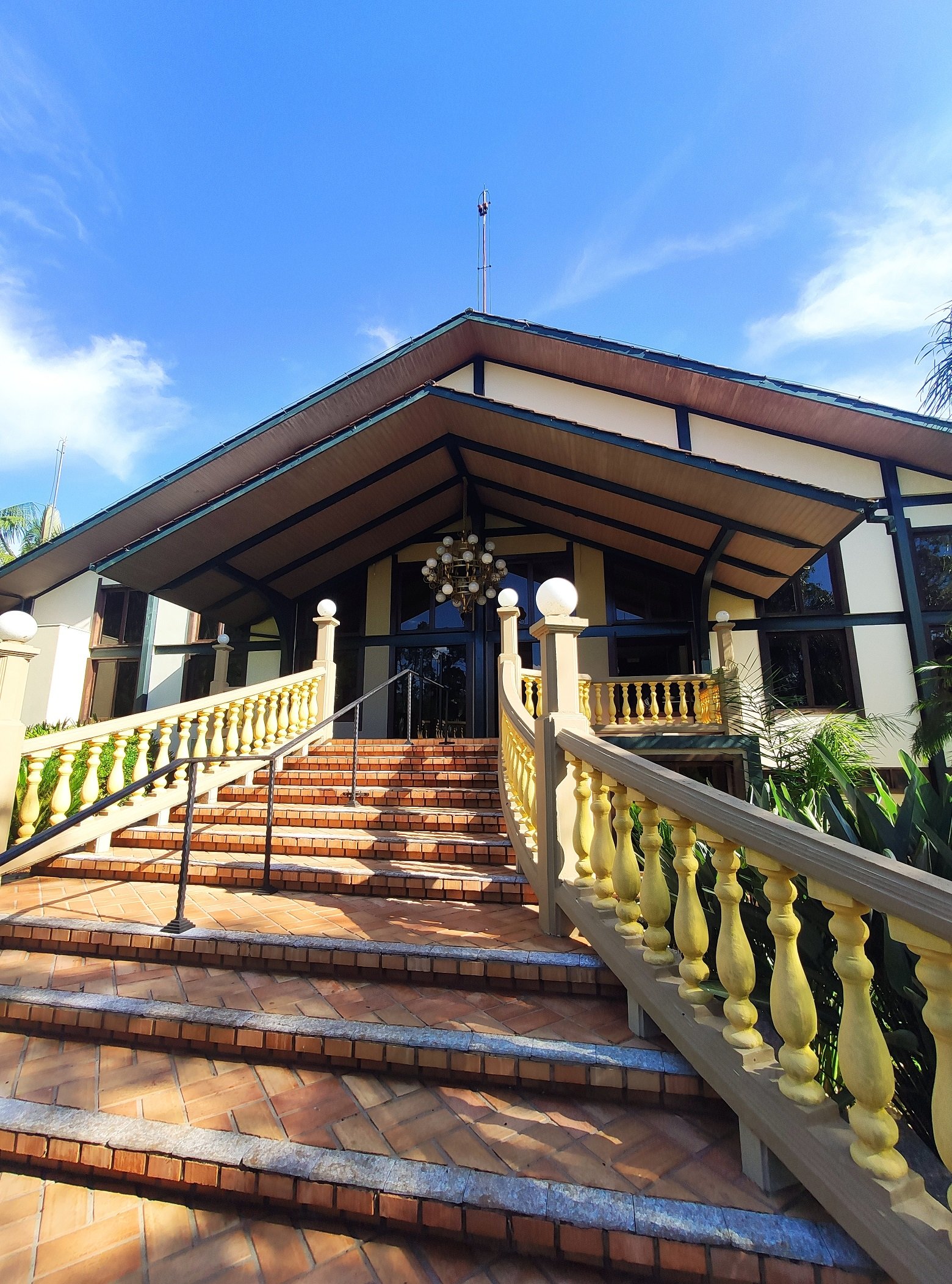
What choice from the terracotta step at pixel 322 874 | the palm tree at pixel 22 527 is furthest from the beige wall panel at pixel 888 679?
the palm tree at pixel 22 527

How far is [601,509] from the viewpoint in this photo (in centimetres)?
984

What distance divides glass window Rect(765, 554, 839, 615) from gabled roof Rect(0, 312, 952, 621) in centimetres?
70

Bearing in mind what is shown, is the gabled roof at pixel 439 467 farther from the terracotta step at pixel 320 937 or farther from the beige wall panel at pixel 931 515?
the terracotta step at pixel 320 937

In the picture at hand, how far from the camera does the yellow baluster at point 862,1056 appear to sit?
1.18 m

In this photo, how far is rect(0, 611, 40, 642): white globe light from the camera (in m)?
4.14

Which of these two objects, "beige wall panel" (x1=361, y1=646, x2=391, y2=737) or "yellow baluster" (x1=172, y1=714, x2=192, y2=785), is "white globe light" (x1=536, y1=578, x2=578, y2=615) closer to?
"yellow baluster" (x1=172, y1=714, x2=192, y2=785)

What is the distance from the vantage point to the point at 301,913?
3191 millimetres

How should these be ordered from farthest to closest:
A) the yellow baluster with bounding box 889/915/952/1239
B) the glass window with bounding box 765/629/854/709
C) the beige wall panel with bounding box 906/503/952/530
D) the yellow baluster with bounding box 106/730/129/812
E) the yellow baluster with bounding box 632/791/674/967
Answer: the glass window with bounding box 765/629/854/709 → the beige wall panel with bounding box 906/503/952/530 → the yellow baluster with bounding box 106/730/129/812 → the yellow baluster with bounding box 632/791/674/967 → the yellow baluster with bounding box 889/915/952/1239

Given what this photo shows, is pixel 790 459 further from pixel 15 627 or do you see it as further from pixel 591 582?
pixel 15 627

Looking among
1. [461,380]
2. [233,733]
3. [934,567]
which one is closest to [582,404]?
[461,380]

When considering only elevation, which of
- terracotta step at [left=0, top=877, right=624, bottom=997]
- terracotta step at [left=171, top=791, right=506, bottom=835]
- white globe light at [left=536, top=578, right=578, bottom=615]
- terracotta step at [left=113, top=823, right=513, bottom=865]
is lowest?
terracotta step at [left=0, top=877, right=624, bottom=997]

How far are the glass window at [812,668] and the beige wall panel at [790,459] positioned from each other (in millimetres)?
2479

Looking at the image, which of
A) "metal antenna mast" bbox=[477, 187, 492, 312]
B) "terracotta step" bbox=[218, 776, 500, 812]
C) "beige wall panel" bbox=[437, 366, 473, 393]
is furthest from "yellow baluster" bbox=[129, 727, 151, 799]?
"metal antenna mast" bbox=[477, 187, 492, 312]

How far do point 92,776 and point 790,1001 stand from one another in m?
4.83
